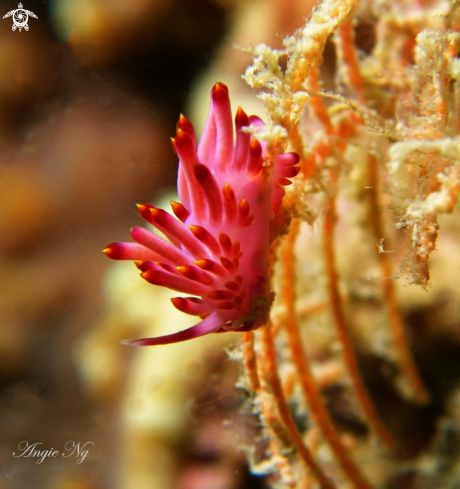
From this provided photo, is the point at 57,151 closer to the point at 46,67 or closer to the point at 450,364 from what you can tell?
the point at 46,67

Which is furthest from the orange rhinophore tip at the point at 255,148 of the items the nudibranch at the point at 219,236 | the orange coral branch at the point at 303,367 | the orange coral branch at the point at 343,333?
the orange coral branch at the point at 343,333
